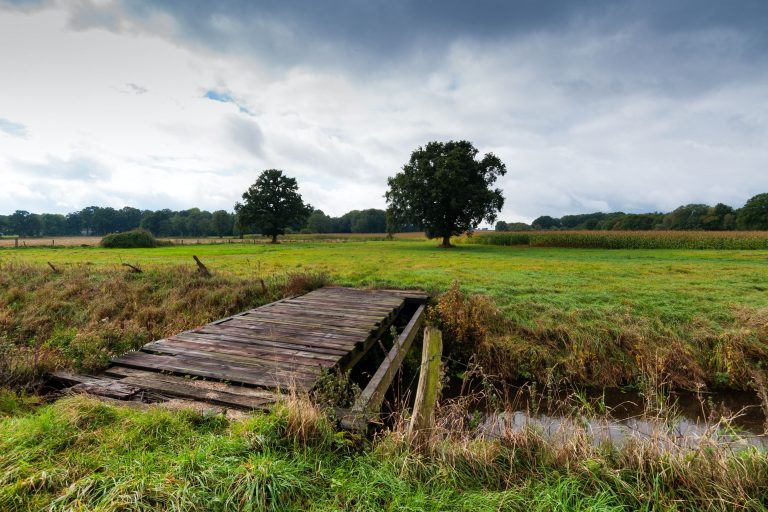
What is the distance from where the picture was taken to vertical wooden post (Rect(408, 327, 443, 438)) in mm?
3321

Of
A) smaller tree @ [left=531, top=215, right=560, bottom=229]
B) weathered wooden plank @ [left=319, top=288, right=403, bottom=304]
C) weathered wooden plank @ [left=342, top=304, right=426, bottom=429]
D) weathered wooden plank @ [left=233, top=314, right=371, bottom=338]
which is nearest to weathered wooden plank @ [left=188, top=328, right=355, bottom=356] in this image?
weathered wooden plank @ [left=233, top=314, right=371, bottom=338]

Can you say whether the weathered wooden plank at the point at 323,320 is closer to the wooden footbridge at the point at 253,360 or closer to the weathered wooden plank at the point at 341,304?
the wooden footbridge at the point at 253,360

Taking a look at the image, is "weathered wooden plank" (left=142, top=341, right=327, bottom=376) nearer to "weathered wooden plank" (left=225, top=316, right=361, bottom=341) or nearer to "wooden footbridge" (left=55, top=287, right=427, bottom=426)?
"wooden footbridge" (left=55, top=287, right=427, bottom=426)

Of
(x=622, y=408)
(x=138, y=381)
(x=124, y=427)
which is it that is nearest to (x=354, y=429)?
(x=124, y=427)

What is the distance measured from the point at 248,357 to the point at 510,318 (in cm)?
648

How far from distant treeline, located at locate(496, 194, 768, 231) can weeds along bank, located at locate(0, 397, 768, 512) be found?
8783 cm

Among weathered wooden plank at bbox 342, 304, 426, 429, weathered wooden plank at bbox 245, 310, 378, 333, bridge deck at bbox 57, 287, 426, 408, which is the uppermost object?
weathered wooden plank at bbox 245, 310, 378, 333

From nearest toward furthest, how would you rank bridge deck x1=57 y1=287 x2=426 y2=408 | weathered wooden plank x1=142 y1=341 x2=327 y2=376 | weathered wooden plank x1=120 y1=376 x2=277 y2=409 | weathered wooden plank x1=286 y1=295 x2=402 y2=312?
weathered wooden plank x1=120 y1=376 x2=277 y2=409 → bridge deck x1=57 y1=287 x2=426 y2=408 → weathered wooden plank x1=142 y1=341 x2=327 y2=376 → weathered wooden plank x1=286 y1=295 x2=402 y2=312

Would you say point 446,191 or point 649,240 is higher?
point 446,191

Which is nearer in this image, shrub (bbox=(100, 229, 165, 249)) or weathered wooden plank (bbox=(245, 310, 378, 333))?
weathered wooden plank (bbox=(245, 310, 378, 333))

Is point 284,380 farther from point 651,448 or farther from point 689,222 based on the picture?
point 689,222

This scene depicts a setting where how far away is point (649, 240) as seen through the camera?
33781 mm

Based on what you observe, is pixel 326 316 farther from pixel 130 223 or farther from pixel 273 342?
pixel 130 223

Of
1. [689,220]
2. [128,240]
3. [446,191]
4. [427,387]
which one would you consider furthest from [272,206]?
[689,220]
